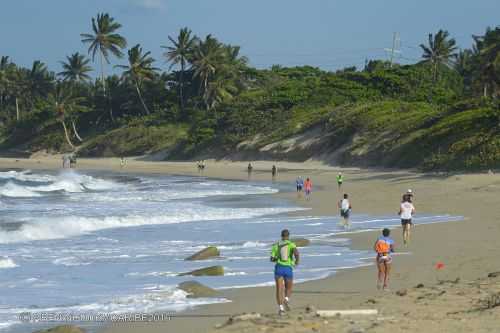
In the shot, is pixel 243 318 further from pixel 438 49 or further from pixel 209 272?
pixel 438 49

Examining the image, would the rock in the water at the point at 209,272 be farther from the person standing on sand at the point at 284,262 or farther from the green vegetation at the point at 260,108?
the green vegetation at the point at 260,108

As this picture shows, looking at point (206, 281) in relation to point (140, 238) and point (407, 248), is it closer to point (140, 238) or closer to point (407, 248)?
point (407, 248)

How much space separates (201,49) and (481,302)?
7498 centimetres

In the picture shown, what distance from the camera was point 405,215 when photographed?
18.6 meters

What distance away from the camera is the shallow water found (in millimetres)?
13102

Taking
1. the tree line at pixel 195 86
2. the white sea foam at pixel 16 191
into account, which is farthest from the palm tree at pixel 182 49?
the white sea foam at pixel 16 191

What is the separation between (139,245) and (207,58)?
64135 millimetres

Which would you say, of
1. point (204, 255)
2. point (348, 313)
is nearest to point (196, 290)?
point (348, 313)

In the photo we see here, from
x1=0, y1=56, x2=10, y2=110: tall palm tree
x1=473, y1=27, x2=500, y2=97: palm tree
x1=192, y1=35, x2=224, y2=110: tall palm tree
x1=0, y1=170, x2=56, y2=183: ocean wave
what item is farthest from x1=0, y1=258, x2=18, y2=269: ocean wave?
x1=0, y1=56, x2=10, y2=110: tall palm tree

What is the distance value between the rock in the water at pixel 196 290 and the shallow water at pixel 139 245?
0.66ft

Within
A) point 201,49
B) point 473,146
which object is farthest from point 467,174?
point 201,49

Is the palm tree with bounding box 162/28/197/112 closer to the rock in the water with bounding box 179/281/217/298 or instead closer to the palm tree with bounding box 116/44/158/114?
the palm tree with bounding box 116/44/158/114

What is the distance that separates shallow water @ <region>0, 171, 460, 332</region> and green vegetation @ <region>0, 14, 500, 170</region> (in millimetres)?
14182

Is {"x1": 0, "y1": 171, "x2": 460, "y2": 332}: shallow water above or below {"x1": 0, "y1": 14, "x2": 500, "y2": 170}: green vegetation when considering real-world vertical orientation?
below
